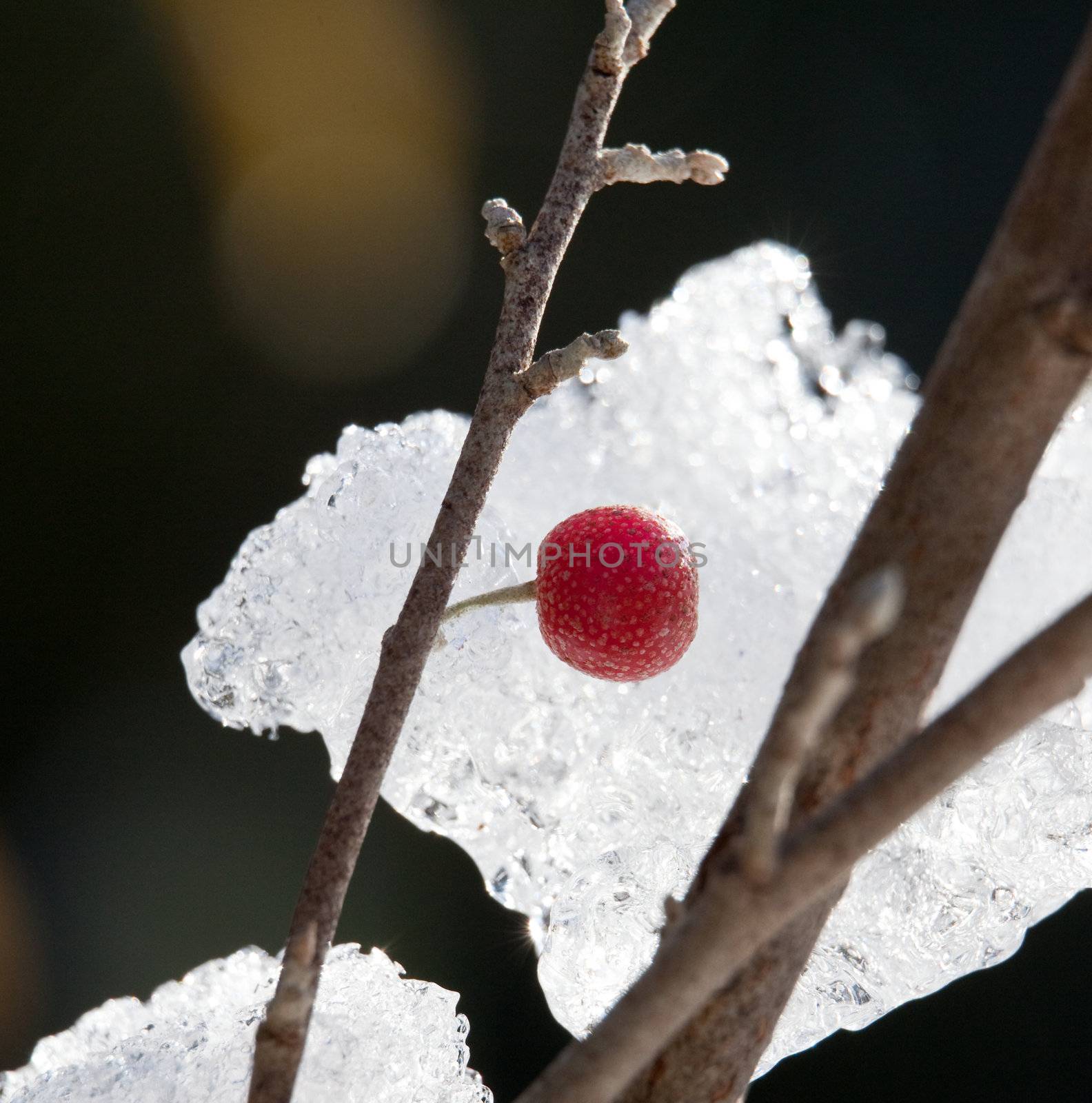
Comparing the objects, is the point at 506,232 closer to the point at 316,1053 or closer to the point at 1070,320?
the point at 1070,320

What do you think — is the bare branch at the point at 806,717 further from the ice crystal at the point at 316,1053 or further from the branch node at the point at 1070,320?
the ice crystal at the point at 316,1053

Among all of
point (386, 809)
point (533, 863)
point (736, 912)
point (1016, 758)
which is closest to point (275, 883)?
point (386, 809)

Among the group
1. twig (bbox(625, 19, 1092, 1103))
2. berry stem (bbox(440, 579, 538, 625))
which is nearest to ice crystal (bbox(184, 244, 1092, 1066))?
berry stem (bbox(440, 579, 538, 625))

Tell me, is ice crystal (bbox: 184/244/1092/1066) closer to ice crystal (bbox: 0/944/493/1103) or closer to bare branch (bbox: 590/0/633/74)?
ice crystal (bbox: 0/944/493/1103)

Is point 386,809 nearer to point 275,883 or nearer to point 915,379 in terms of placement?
point 275,883

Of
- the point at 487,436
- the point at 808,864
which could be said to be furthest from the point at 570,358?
the point at 808,864
